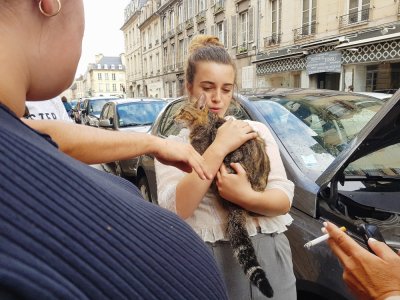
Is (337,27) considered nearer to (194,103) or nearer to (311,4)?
(311,4)

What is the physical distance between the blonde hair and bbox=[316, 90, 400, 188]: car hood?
76cm

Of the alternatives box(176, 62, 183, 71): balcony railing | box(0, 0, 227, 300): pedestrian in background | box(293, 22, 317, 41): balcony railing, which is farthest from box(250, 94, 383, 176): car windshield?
box(176, 62, 183, 71): balcony railing

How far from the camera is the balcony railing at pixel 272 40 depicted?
59.3 feet

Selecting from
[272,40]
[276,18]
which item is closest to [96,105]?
[272,40]

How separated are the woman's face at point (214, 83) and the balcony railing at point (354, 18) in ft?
44.9

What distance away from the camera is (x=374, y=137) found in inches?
70.9

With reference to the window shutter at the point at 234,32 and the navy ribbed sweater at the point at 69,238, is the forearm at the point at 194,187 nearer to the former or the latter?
the navy ribbed sweater at the point at 69,238

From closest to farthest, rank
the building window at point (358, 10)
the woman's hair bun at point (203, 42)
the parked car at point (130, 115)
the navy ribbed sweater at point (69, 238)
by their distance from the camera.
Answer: the navy ribbed sweater at point (69, 238), the woman's hair bun at point (203, 42), the parked car at point (130, 115), the building window at point (358, 10)

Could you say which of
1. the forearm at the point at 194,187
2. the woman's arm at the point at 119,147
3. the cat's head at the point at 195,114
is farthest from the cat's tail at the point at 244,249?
the cat's head at the point at 195,114

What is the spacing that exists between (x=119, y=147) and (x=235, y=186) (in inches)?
19.6

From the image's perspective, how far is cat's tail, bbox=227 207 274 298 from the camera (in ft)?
4.33

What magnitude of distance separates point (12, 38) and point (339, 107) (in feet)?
9.55

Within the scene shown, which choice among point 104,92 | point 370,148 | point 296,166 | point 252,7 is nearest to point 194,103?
point 296,166

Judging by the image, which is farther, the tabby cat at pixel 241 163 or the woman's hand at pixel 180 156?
the tabby cat at pixel 241 163
